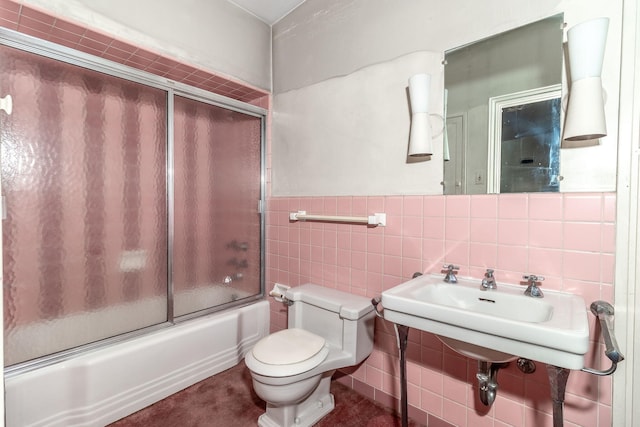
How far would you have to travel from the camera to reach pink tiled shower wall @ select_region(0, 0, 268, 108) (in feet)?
4.43

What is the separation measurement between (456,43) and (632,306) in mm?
1249

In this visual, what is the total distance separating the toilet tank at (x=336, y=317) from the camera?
5.07 ft

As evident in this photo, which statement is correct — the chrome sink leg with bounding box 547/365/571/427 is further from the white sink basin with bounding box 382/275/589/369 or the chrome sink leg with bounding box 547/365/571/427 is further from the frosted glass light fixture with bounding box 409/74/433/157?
the frosted glass light fixture with bounding box 409/74/433/157

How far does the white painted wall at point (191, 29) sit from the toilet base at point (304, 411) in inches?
78.0

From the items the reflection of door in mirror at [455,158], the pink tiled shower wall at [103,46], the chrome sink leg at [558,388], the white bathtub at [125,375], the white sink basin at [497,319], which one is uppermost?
the pink tiled shower wall at [103,46]

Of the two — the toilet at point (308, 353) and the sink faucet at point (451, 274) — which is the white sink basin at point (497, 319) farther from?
the toilet at point (308, 353)

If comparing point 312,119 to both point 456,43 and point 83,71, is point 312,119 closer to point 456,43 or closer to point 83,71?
point 456,43

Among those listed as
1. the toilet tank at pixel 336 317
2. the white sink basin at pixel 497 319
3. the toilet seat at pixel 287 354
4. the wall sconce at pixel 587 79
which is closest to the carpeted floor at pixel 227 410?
→ the toilet tank at pixel 336 317

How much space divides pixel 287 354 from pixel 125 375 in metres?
0.89

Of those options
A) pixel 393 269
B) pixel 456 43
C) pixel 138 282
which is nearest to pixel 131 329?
pixel 138 282

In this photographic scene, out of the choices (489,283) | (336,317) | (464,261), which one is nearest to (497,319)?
(489,283)

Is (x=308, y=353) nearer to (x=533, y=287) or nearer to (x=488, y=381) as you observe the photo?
(x=488, y=381)

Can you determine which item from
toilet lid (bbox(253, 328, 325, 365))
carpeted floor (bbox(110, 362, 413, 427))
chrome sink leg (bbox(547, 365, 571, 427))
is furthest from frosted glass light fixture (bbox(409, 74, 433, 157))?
carpeted floor (bbox(110, 362, 413, 427))

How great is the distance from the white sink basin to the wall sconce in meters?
0.61
